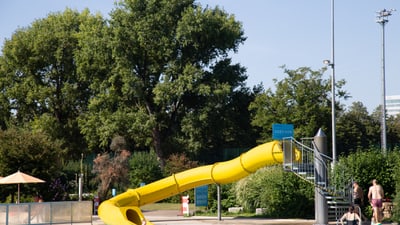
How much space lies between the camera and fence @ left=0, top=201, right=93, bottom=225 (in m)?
24.4

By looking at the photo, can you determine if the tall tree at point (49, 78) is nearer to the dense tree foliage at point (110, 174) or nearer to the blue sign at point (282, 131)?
the dense tree foliage at point (110, 174)

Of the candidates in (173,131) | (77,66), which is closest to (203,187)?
(173,131)

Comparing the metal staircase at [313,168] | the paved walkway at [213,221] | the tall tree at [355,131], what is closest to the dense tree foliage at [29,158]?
the paved walkway at [213,221]

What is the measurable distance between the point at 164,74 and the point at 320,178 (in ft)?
111

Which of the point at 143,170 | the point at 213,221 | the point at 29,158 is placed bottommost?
the point at 213,221

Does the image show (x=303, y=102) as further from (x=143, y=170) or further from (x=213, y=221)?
(x=213, y=221)

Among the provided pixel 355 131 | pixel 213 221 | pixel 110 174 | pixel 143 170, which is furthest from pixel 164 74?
pixel 213 221

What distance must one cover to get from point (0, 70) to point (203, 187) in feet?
→ 127

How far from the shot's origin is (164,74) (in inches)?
2270

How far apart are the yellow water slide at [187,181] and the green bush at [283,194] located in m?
3.69

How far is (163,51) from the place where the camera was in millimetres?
56375

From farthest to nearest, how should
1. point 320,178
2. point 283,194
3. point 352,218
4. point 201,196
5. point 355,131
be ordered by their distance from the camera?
point 355,131
point 201,196
point 283,194
point 320,178
point 352,218

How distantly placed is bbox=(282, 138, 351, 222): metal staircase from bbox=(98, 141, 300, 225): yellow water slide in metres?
0.26

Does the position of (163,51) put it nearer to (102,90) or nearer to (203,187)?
(102,90)
